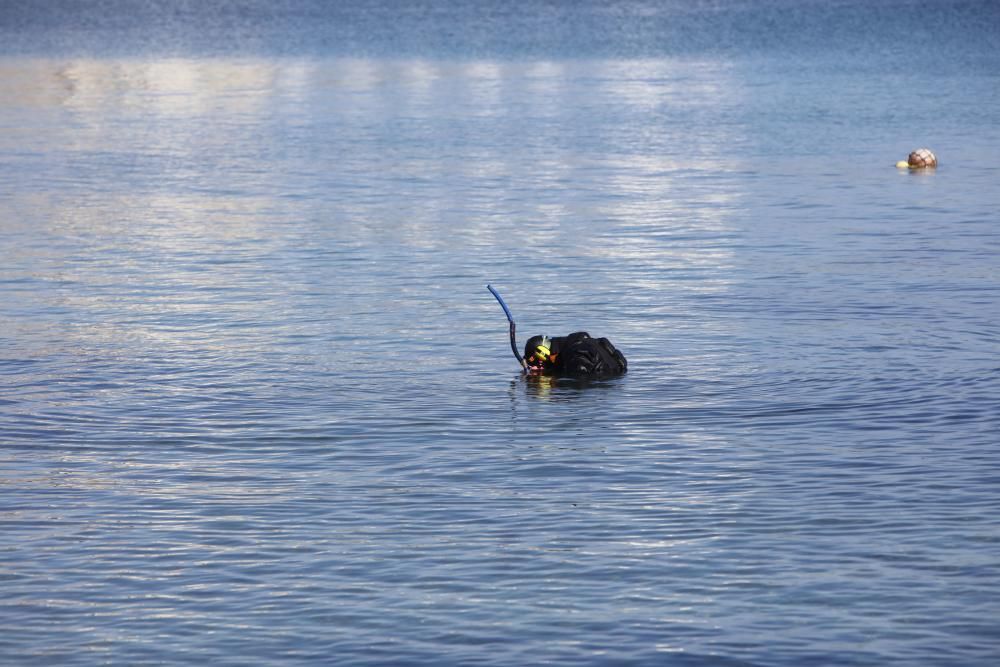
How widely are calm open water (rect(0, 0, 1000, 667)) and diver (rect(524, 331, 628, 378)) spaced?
9.4 inches

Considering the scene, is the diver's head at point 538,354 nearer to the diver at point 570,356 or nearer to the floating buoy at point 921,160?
the diver at point 570,356

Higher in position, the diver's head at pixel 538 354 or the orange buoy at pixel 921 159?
the orange buoy at pixel 921 159

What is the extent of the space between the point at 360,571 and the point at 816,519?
13.0 ft

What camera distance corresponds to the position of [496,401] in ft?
65.2

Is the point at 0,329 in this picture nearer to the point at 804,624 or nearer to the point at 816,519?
the point at 816,519

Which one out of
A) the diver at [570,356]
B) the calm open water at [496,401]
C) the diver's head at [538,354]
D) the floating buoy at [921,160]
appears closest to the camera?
the calm open water at [496,401]

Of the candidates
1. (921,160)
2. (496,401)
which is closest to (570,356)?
(496,401)

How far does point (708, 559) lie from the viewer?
1427 cm

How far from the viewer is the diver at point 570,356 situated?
20.1 meters

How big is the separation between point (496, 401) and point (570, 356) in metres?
0.99

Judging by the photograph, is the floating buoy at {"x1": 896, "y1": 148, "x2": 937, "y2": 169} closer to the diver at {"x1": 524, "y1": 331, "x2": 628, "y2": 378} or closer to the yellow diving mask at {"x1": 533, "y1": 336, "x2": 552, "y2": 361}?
the diver at {"x1": 524, "y1": 331, "x2": 628, "y2": 378}

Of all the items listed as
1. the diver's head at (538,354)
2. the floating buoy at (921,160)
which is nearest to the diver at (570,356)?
the diver's head at (538,354)

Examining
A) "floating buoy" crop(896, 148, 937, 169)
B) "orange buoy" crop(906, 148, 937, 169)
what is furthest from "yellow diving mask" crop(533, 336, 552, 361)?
"orange buoy" crop(906, 148, 937, 169)

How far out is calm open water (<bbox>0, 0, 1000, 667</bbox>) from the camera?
43.3 ft
